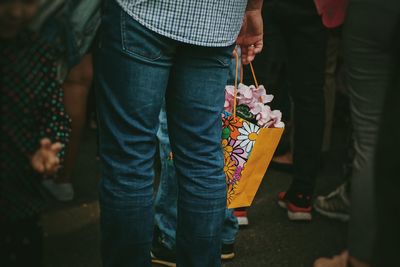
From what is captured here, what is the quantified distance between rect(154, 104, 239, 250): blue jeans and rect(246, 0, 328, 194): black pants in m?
0.64

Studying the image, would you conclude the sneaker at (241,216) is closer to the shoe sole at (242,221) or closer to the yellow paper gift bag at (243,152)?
the shoe sole at (242,221)

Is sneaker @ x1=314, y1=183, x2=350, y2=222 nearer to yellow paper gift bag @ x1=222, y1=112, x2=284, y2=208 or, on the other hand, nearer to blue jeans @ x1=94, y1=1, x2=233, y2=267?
yellow paper gift bag @ x1=222, y1=112, x2=284, y2=208

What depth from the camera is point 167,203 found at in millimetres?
2369

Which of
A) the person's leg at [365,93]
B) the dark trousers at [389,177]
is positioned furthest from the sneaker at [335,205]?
the dark trousers at [389,177]

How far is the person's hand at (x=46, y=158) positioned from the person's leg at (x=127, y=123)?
226mm

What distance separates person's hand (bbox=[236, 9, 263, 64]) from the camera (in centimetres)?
201

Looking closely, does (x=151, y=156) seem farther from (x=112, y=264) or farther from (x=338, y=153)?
(x=338, y=153)

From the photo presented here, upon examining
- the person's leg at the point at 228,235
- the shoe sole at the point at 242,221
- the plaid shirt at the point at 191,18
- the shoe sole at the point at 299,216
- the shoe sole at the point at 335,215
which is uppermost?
the plaid shirt at the point at 191,18

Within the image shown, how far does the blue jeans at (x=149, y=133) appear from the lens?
166 cm

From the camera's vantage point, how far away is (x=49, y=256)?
8.05ft

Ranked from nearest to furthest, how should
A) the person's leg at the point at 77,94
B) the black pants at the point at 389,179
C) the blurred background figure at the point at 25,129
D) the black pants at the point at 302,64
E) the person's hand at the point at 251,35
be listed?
1. the black pants at the point at 389,179
2. the blurred background figure at the point at 25,129
3. the person's hand at the point at 251,35
4. the black pants at the point at 302,64
5. the person's leg at the point at 77,94

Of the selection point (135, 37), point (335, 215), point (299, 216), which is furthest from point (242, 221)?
point (135, 37)

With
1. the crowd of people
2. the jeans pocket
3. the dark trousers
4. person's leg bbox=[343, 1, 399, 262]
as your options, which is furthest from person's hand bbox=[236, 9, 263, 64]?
the dark trousers

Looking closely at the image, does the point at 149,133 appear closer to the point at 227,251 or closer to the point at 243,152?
the point at 243,152
